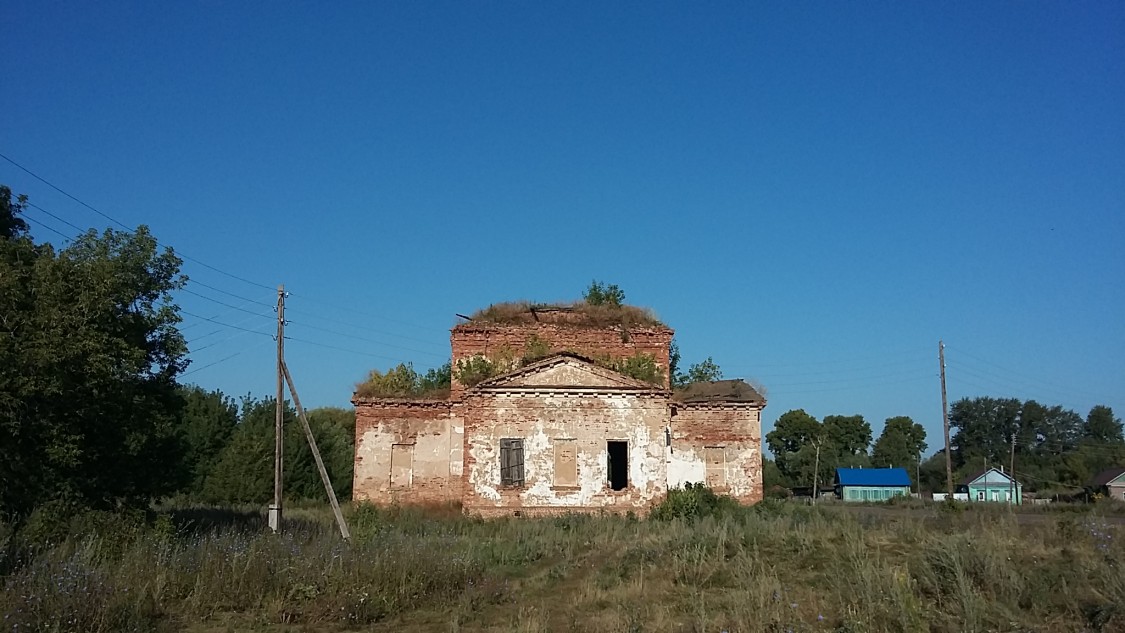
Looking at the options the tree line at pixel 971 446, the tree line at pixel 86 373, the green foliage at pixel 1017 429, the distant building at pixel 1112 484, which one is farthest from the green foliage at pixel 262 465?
the green foliage at pixel 1017 429

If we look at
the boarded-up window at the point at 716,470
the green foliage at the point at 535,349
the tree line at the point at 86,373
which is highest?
the green foliage at the point at 535,349

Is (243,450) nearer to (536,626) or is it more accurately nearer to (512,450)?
(512,450)

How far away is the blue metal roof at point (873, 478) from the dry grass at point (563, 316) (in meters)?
42.6

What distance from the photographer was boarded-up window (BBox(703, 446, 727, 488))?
3102 cm

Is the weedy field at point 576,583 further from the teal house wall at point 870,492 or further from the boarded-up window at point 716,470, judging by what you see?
the teal house wall at point 870,492

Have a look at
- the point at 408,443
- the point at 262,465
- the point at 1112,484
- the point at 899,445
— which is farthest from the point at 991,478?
the point at 262,465

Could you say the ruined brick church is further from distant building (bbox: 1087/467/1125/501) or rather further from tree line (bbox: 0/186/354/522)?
distant building (bbox: 1087/467/1125/501)

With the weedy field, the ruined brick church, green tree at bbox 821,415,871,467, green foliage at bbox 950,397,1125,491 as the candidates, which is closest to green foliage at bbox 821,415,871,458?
green tree at bbox 821,415,871,467

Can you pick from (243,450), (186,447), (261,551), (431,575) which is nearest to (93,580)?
(261,551)

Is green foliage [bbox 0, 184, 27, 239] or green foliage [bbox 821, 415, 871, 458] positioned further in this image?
green foliage [bbox 821, 415, 871, 458]

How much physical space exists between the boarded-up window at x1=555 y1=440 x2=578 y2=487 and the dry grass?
21.1 feet

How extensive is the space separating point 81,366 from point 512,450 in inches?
639

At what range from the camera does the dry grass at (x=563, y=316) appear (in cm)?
3281

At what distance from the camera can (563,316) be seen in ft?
108
